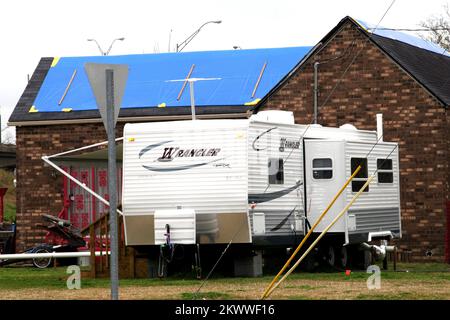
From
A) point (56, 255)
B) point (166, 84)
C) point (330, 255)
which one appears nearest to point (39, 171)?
point (166, 84)

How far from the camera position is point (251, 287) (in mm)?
A: 19797

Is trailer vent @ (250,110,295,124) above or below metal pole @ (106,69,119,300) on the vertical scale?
above

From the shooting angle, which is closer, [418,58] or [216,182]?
[216,182]

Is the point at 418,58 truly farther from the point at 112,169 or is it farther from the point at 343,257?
the point at 112,169

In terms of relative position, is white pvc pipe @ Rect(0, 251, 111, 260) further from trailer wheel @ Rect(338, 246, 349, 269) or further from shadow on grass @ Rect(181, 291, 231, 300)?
shadow on grass @ Rect(181, 291, 231, 300)

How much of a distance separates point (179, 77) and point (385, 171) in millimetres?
12655

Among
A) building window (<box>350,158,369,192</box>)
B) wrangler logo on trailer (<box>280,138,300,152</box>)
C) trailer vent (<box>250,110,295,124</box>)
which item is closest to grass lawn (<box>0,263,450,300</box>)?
building window (<box>350,158,369,192</box>)

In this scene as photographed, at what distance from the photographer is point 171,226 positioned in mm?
21844

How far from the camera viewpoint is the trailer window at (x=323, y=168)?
23.6 meters

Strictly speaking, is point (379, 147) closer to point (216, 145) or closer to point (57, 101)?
point (216, 145)

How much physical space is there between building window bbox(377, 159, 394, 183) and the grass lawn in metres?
2.09

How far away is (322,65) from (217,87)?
257 inches

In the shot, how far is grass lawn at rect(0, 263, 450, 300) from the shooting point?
1767 cm
